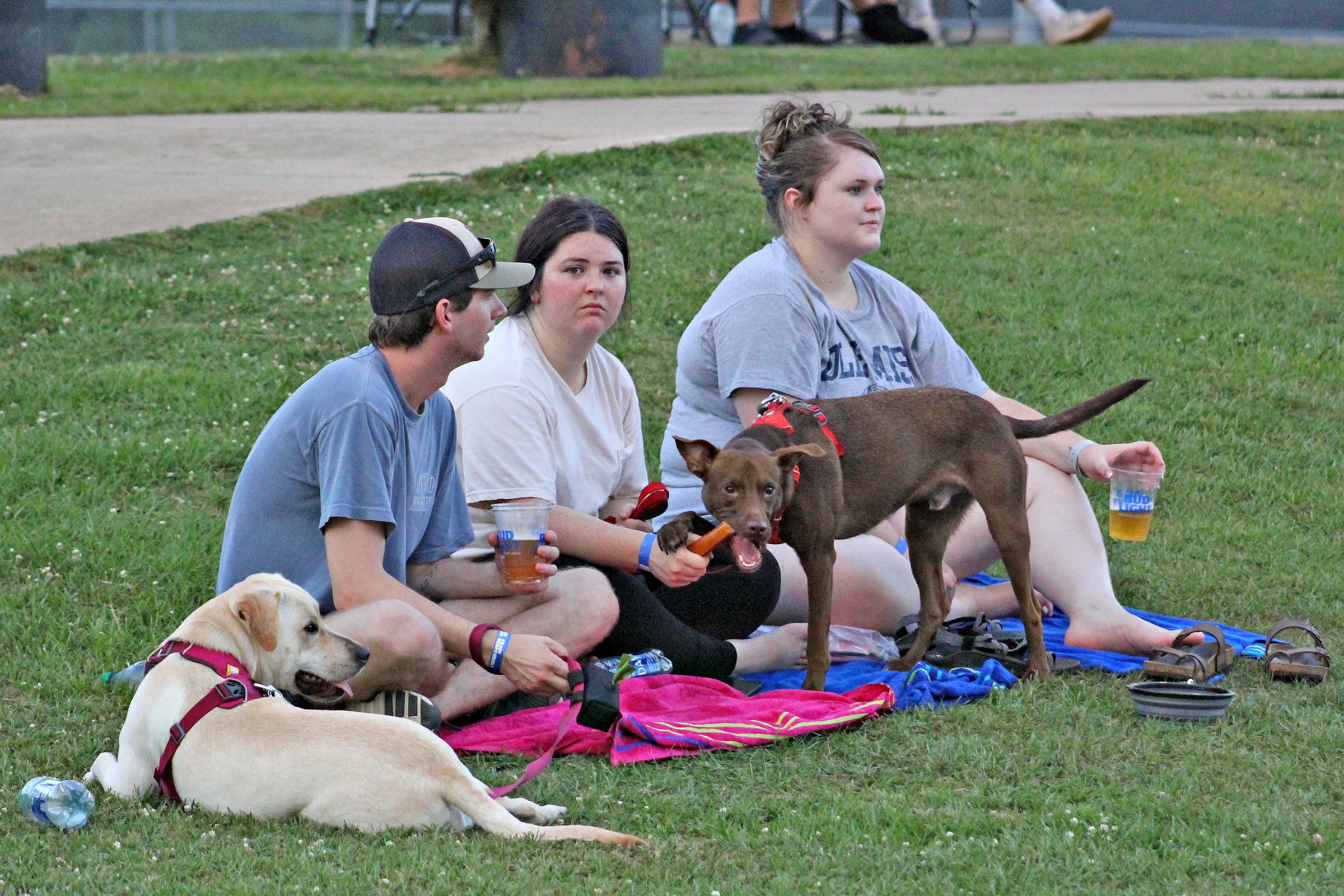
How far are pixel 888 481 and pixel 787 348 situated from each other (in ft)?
1.82

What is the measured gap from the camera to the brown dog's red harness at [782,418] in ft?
14.9

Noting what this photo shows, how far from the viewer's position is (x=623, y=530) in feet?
14.9

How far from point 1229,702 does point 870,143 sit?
2186mm

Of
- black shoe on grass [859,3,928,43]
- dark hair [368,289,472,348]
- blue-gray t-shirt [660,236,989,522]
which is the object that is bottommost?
blue-gray t-shirt [660,236,989,522]

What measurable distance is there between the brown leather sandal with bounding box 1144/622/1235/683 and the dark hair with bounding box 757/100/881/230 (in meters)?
1.89

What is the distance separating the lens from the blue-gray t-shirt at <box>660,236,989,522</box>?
4922mm

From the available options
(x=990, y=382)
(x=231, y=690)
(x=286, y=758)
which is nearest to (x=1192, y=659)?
(x=286, y=758)

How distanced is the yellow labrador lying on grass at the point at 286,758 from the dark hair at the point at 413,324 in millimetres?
766

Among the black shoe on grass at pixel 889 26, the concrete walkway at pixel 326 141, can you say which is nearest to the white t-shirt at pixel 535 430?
the concrete walkway at pixel 326 141

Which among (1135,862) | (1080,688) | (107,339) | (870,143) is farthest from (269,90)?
(1135,862)

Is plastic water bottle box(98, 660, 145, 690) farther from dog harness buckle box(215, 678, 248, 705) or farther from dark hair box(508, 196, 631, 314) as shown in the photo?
dark hair box(508, 196, 631, 314)

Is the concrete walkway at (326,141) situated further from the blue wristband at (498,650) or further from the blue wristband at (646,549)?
the blue wristband at (498,650)

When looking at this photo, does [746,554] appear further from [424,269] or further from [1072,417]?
[1072,417]

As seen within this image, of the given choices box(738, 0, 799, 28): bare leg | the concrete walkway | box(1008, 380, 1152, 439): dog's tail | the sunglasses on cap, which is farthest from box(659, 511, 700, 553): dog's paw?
box(738, 0, 799, 28): bare leg
